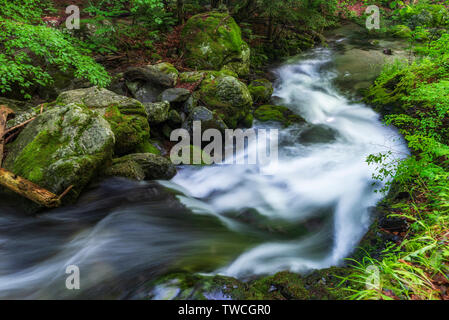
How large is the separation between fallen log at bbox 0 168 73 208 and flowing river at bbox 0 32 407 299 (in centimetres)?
31

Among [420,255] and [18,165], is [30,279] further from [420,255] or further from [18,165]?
[420,255]

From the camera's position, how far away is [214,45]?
28.5 feet

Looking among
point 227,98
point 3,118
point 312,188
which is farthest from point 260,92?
point 3,118

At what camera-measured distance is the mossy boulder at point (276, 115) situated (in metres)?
7.69

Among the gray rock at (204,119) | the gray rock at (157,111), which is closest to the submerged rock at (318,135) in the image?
the gray rock at (204,119)

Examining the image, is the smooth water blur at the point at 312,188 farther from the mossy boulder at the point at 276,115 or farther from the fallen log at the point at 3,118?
the fallen log at the point at 3,118

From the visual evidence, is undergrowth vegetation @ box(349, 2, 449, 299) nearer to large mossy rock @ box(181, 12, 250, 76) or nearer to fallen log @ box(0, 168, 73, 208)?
fallen log @ box(0, 168, 73, 208)

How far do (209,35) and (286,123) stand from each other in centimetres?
438

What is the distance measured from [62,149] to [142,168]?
55.7 inches

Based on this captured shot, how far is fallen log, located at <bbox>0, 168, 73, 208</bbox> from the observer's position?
3525 millimetres

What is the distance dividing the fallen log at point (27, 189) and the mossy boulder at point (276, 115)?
5.86 metres

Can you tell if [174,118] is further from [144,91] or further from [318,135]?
[318,135]

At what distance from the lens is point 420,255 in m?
2.24
